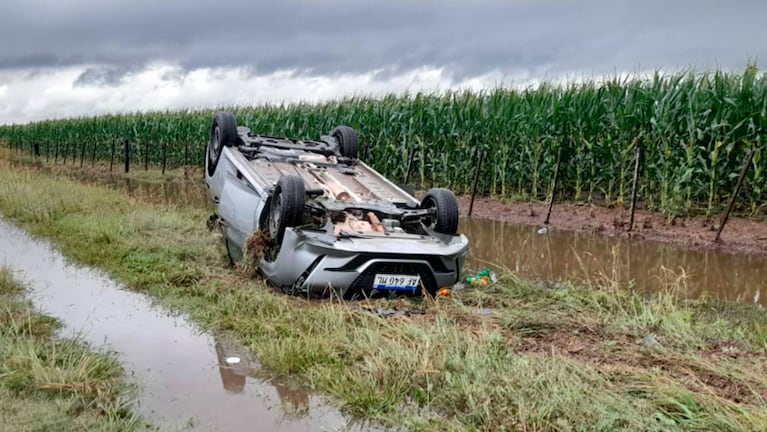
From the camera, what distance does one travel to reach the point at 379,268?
5.93 meters

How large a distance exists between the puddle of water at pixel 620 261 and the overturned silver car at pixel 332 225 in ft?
4.89

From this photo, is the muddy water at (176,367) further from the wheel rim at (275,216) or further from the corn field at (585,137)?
the corn field at (585,137)

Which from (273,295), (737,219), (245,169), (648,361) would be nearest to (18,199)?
(245,169)

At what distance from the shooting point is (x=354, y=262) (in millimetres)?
5871

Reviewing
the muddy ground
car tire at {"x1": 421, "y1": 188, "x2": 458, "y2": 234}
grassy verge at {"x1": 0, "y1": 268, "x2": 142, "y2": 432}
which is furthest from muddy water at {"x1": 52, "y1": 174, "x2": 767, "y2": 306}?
grassy verge at {"x1": 0, "y1": 268, "x2": 142, "y2": 432}

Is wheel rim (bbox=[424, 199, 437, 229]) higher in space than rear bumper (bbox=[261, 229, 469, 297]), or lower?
→ higher

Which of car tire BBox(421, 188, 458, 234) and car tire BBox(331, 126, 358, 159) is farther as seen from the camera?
car tire BBox(331, 126, 358, 159)

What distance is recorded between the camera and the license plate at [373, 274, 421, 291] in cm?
597

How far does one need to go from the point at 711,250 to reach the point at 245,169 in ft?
20.9

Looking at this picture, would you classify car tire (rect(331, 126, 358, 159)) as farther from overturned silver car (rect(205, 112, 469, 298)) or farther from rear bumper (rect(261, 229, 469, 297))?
rear bumper (rect(261, 229, 469, 297))

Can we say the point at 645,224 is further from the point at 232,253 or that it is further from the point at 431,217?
the point at 232,253

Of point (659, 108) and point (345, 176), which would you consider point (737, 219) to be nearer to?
point (659, 108)

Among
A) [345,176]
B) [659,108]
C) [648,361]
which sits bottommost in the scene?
[648,361]

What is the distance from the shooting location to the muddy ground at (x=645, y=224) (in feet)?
29.9
